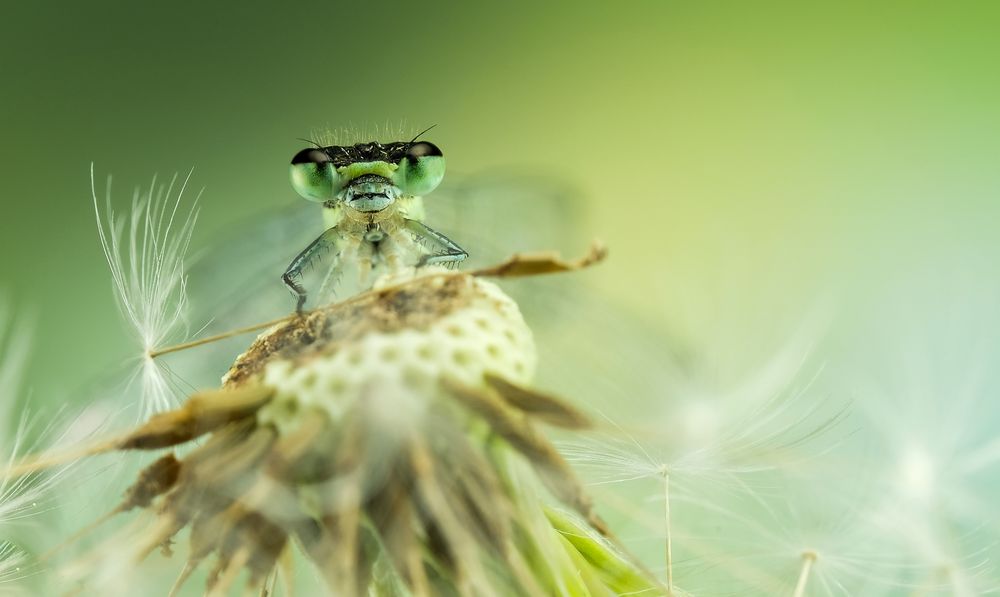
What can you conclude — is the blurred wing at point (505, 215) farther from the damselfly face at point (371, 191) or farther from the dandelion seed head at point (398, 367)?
the dandelion seed head at point (398, 367)

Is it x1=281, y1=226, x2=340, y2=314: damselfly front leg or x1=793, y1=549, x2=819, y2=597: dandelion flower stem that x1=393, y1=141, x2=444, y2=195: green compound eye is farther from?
x1=793, y1=549, x2=819, y2=597: dandelion flower stem

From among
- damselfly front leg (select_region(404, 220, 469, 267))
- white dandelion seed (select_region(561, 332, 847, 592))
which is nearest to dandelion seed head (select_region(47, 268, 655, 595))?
white dandelion seed (select_region(561, 332, 847, 592))

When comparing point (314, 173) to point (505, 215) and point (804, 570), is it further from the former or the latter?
point (804, 570)

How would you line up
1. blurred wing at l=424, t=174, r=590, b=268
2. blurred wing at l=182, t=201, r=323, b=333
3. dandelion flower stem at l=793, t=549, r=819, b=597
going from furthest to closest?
blurred wing at l=424, t=174, r=590, b=268 → blurred wing at l=182, t=201, r=323, b=333 → dandelion flower stem at l=793, t=549, r=819, b=597

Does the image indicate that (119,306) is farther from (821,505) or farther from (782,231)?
(782,231)

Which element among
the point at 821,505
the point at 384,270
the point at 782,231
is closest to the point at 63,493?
the point at 384,270

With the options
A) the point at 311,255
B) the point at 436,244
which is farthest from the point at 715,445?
the point at 311,255

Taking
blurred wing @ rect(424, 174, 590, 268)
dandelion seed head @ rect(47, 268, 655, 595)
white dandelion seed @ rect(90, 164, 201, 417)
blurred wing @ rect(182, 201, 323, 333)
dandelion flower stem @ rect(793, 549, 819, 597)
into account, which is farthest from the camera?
blurred wing @ rect(424, 174, 590, 268)
